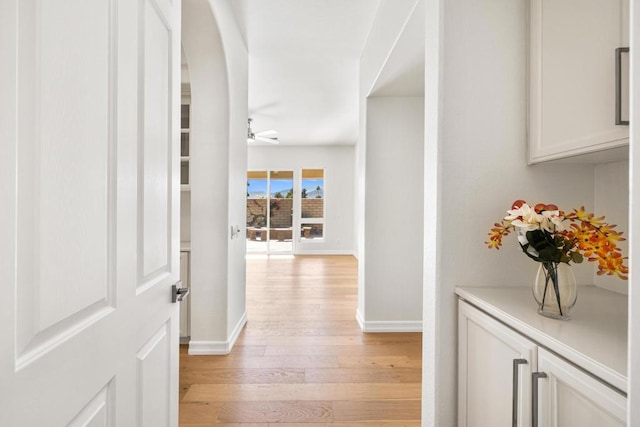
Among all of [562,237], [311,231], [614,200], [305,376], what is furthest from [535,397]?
[311,231]

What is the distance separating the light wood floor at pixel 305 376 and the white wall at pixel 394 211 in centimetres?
35

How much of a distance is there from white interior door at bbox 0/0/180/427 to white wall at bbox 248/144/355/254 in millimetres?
7405

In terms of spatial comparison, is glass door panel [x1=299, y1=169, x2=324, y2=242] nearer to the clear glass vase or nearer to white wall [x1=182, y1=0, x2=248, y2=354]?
white wall [x1=182, y1=0, x2=248, y2=354]

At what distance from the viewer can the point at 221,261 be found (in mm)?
2629

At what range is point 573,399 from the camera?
0.82 metres

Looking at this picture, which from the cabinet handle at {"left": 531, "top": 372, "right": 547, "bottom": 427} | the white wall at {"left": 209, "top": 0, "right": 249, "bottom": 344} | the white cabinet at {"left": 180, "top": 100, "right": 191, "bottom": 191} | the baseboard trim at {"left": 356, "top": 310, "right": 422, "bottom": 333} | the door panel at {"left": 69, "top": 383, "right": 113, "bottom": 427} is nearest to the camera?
the door panel at {"left": 69, "top": 383, "right": 113, "bottom": 427}

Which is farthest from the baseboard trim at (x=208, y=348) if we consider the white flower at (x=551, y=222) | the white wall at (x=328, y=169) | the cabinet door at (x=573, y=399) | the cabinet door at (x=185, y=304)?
the white wall at (x=328, y=169)

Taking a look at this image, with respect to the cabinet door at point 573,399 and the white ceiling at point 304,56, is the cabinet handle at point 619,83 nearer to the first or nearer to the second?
the cabinet door at point 573,399

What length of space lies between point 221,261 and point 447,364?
183cm

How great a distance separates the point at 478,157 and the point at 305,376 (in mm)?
1808

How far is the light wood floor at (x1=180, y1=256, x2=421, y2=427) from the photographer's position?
187 centimetres

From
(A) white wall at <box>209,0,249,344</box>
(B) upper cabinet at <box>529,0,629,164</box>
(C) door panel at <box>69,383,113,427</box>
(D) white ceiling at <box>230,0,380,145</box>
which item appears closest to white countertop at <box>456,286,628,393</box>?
(B) upper cabinet at <box>529,0,629,164</box>

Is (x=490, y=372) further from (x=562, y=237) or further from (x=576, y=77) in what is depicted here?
(x=576, y=77)

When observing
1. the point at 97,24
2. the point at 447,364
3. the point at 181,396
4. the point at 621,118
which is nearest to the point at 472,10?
the point at 621,118
